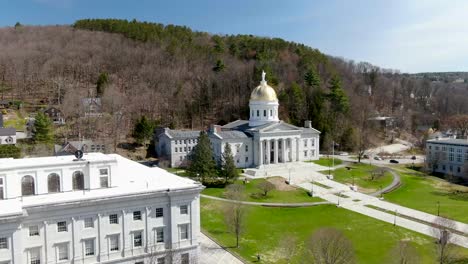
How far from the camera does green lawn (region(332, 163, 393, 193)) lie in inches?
2121

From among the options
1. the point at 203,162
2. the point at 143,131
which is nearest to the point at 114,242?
the point at 203,162

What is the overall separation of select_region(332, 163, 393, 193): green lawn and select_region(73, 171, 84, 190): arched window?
3619 cm

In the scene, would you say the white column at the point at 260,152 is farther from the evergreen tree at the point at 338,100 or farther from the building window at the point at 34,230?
the building window at the point at 34,230

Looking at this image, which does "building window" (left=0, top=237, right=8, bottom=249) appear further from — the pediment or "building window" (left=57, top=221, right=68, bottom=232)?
the pediment

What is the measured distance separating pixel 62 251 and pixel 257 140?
139 feet

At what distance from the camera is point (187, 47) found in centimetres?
10994

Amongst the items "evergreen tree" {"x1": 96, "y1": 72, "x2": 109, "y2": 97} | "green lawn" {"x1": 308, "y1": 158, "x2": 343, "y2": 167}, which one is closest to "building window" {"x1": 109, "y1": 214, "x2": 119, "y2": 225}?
"green lawn" {"x1": 308, "y1": 158, "x2": 343, "y2": 167}

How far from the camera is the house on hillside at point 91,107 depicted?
7700 cm

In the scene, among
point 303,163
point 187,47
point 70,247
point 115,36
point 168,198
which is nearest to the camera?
point 70,247

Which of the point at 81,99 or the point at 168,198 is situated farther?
the point at 81,99

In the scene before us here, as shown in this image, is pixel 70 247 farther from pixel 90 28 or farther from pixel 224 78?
pixel 90 28

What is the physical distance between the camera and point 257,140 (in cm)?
6431

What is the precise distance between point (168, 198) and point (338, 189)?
3028cm

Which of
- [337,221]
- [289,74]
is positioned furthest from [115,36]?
[337,221]
